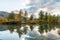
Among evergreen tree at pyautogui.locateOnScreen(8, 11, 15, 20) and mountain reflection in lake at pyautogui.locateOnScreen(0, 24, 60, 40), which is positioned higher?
evergreen tree at pyautogui.locateOnScreen(8, 11, 15, 20)

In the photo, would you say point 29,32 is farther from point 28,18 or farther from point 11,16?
point 11,16

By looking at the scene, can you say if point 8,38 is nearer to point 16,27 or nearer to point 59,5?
point 16,27

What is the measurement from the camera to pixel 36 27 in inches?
262

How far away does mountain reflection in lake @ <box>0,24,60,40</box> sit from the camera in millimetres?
5469

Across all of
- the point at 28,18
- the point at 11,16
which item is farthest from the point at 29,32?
the point at 11,16

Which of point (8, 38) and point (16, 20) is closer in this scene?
point (8, 38)

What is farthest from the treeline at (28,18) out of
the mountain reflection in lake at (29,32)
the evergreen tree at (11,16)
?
the mountain reflection in lake at (29,32)

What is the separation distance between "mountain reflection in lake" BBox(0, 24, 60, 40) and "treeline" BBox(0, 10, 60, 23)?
21 cm

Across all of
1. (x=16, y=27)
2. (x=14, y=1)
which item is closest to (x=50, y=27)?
(x=16, y=27)

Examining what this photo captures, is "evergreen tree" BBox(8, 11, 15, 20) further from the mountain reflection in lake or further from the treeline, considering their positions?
the mountain reflection in lake

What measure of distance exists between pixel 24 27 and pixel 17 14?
0.61 meters

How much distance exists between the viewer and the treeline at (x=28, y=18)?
6.50 metres

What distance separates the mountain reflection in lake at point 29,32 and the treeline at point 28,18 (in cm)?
21

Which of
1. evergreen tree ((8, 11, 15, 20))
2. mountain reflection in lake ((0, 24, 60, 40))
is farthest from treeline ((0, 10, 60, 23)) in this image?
mountain reflection in lake ((0, 24, 60, 40))
